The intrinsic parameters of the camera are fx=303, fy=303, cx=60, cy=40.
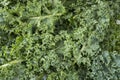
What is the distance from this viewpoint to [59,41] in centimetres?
266

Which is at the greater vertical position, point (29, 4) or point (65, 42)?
point (29, 4)

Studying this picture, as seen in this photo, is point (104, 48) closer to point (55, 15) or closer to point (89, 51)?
point (89, 51)

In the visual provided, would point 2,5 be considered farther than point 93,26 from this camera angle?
Yes

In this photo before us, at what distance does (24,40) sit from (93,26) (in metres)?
0.61

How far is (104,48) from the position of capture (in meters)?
2.66

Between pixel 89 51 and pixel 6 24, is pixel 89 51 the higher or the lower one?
the lower one

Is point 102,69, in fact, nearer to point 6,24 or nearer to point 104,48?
point 104,48

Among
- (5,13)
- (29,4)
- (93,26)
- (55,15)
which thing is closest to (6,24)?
(5,13)

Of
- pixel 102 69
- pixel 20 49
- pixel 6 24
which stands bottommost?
pixel 102 69

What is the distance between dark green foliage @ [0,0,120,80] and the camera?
2.55 metres

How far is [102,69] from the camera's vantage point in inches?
100

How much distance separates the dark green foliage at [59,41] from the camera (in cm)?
255

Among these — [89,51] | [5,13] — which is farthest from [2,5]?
[89,51]

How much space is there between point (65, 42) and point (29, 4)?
19.1 inches
